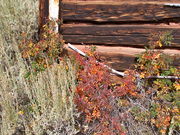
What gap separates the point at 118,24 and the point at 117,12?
177mm

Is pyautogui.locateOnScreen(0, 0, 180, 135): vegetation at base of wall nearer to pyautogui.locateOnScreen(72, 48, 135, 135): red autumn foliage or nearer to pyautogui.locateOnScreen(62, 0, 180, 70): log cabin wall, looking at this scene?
pyautogui.locateOnScreen(72, 48, 135, 135): red autumn foliage

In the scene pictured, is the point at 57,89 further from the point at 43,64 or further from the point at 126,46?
the point at 126,46

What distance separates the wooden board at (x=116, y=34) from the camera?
383 cm

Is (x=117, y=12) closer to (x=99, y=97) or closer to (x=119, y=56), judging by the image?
(x=119, y=56)

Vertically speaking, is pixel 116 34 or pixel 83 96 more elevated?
pixel 116 34

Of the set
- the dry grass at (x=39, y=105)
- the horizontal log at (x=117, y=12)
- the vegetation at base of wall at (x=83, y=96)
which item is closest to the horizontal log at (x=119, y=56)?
the vegetation at base of wall at (x=83, y=96)

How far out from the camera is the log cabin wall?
3797 mm

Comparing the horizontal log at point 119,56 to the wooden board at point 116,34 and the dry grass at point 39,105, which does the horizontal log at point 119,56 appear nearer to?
the wooden board at point 116,34

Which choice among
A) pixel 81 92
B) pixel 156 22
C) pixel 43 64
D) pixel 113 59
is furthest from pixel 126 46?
pixel 43 64

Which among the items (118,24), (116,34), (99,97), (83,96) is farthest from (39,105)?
(118,24)

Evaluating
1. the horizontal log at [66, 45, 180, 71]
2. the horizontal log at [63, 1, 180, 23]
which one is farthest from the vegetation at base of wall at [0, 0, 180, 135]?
the horizontal log at [63, 1, 180, 23]

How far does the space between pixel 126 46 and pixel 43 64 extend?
124 centimetres

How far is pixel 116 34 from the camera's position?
160 inches

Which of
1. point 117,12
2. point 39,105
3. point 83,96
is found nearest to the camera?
point 39,105
